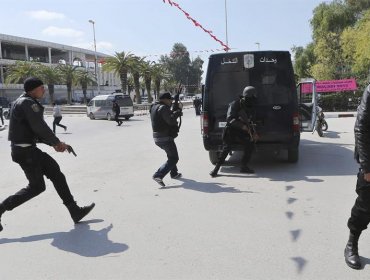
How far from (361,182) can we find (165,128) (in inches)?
161

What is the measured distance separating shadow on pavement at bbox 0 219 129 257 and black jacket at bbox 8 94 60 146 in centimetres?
100

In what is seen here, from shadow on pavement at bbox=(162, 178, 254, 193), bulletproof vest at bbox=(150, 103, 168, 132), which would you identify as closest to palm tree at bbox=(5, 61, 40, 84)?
bulletproof vest at bbox=(150, 103, 168, 132)

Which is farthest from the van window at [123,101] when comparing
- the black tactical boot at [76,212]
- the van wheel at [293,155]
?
the black tactical boot at [76,212]

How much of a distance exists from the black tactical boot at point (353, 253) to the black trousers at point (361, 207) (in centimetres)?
8

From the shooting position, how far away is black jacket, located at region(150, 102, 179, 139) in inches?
279

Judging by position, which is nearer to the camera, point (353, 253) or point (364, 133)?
point (364, 133)

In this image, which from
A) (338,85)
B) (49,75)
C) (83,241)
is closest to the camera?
(83,241)

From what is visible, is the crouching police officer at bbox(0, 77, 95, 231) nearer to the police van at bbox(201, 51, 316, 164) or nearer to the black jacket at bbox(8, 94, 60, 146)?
the black jacket at bbox(8, 94, 60, 146)

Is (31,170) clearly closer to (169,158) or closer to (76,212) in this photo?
(76,212)

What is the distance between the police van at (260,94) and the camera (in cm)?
817

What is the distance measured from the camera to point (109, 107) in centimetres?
2966

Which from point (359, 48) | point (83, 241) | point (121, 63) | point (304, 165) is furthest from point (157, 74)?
point (83, 241)

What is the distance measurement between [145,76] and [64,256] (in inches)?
2033

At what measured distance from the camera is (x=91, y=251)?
425cm
